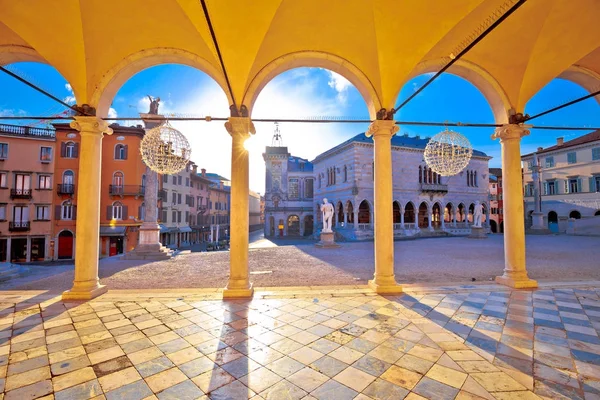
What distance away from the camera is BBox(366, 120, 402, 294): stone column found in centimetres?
582

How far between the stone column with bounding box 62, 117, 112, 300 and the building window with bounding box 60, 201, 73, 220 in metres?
22.6

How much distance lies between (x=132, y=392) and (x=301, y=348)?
186 centimetres

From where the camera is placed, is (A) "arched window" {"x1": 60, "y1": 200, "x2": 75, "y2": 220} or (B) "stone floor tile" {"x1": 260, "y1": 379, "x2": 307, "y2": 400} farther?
(A) "arched window" {"x1": 60, "y1": 200, "x2": 75, "y2": 220}

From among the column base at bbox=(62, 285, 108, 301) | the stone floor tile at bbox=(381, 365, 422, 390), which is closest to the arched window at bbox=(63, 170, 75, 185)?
the column base at bbox=(62, 285, 108, 301)

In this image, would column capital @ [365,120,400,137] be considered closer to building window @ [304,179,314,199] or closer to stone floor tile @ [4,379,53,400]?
stone floor tile @ [4,379,53,400]

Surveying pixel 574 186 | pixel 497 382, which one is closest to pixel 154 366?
pixel 497 382

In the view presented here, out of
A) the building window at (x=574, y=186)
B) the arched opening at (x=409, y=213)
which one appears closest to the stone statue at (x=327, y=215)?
the arched opening at (x=409, y=213)

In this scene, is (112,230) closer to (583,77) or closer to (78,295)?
(78,295)

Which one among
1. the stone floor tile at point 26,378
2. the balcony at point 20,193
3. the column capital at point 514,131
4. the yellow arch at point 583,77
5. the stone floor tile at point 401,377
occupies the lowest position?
the stone floor tile at point 401,377

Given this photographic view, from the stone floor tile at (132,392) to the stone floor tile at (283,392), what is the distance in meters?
1.08

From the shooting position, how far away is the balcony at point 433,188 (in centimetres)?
2908

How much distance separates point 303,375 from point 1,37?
8.76 metres

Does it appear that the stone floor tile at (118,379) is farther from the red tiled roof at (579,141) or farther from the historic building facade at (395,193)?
the red tiled roof at (579,141)

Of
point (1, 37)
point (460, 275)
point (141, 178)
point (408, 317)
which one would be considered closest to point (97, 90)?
point (1, 37)
